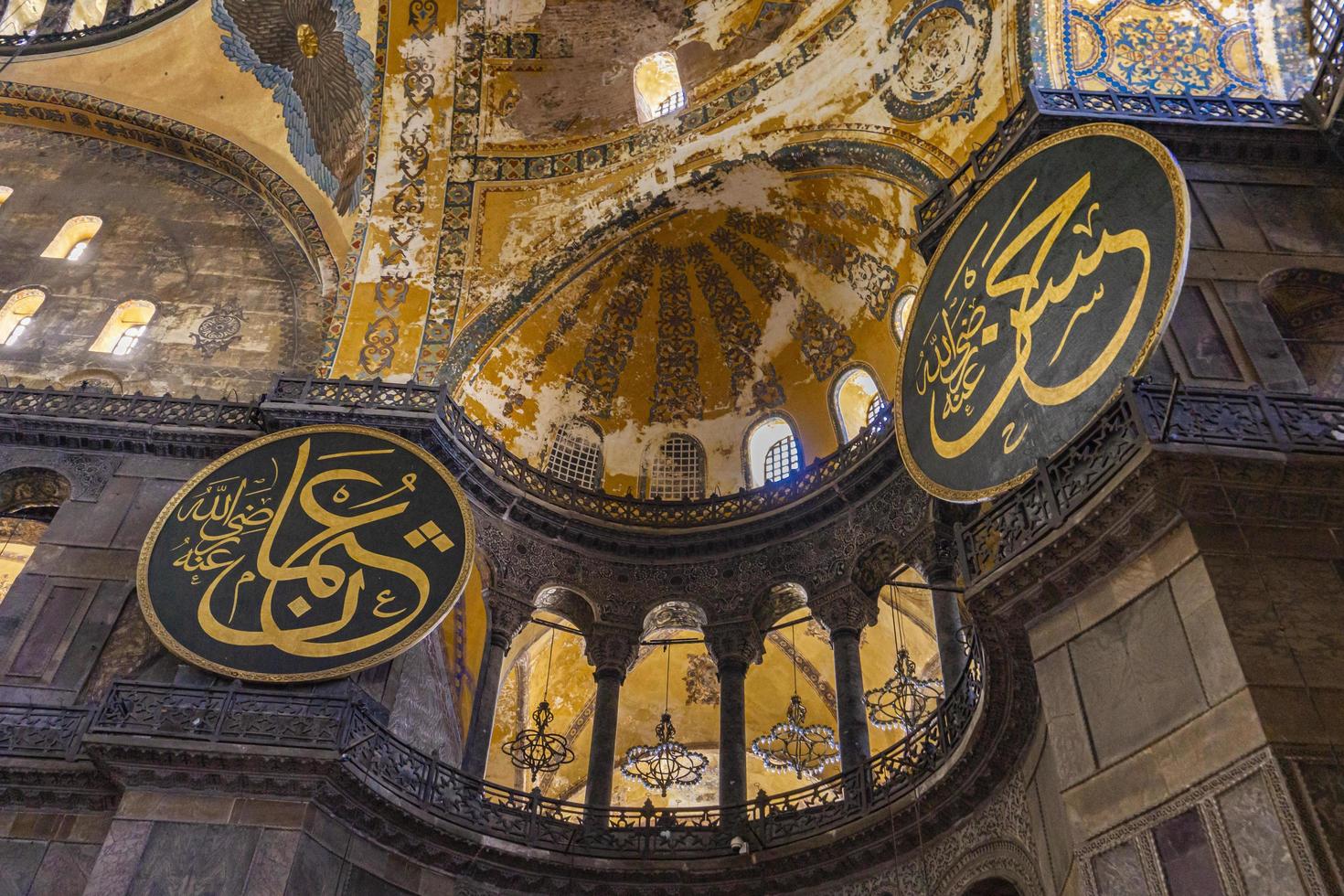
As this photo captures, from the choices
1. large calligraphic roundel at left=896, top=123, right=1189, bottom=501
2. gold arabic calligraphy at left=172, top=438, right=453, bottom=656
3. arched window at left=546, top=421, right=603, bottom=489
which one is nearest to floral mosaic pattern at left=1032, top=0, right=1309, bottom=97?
large calligraphic roundel at left=896, top=123, right=1189, bottom=501

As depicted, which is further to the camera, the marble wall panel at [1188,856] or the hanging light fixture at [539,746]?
the hanging light fixture at [539,746]

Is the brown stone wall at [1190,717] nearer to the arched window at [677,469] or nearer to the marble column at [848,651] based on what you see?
the marble column at [848,651]

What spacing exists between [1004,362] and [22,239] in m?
12.5

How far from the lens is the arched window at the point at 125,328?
1222 cm

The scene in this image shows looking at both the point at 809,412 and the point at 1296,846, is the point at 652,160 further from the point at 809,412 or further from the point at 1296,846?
the point at 1296,846

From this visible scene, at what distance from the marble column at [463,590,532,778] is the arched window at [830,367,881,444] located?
3.81 m

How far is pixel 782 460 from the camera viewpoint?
11.9 m

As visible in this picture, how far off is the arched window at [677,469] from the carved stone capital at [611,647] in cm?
178

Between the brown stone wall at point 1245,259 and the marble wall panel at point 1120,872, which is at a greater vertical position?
the brown stone wall at point 1245,259

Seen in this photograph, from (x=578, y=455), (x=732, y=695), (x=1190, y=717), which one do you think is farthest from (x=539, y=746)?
(x=1190, y=717)

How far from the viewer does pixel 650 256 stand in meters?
12.3

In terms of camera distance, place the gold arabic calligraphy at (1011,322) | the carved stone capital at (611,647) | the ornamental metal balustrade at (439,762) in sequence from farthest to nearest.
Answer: the carved stone capital at (611,647) < the ornamental metal balustrade at (439,762) < the gold arabic calligraphy at (1011,322)

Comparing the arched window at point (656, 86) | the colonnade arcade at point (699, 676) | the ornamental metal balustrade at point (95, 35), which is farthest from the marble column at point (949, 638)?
the ornamental metal balustrade at point (95, 35)

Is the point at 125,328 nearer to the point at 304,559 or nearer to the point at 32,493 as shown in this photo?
the point at 32,493
